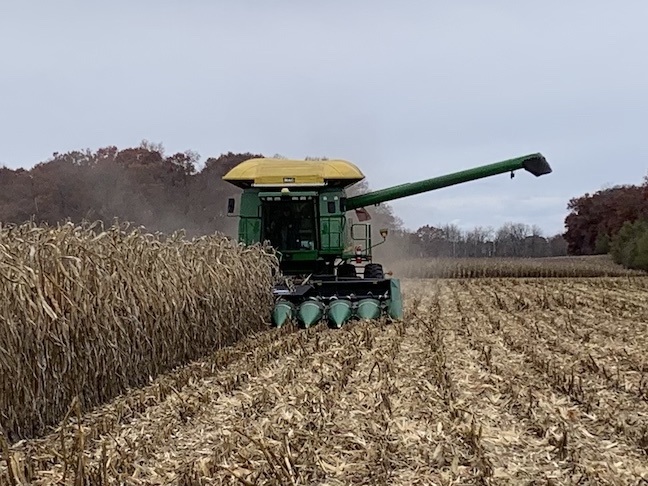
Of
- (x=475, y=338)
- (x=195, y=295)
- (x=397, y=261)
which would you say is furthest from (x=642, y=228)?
(x=195, y=295)

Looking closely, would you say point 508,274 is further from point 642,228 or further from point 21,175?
point 21,175

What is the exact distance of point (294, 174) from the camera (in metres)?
13.5

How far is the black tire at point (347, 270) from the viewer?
566 inches

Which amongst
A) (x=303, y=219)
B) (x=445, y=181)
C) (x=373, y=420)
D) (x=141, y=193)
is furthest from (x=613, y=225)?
(x=373, y=420)

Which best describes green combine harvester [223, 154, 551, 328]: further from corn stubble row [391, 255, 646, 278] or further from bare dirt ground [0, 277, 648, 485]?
corn stubble row [391, 255, 646, 278]

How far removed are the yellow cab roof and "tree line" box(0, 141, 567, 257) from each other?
6.93 m

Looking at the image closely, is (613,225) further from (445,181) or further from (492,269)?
(445,181)

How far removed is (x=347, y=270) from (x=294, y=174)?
215 cm

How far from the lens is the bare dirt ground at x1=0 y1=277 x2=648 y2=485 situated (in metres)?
4.43

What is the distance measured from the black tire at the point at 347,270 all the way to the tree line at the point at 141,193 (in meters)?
6.53

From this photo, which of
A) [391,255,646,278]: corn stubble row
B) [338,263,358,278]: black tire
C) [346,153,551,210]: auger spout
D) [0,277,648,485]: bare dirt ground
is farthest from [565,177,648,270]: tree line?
→ [0,277,648,485]: bare dirt ground

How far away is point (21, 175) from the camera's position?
32.7m

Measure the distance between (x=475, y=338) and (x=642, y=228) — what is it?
31053 millimetres

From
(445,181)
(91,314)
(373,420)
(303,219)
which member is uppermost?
(445,181)
